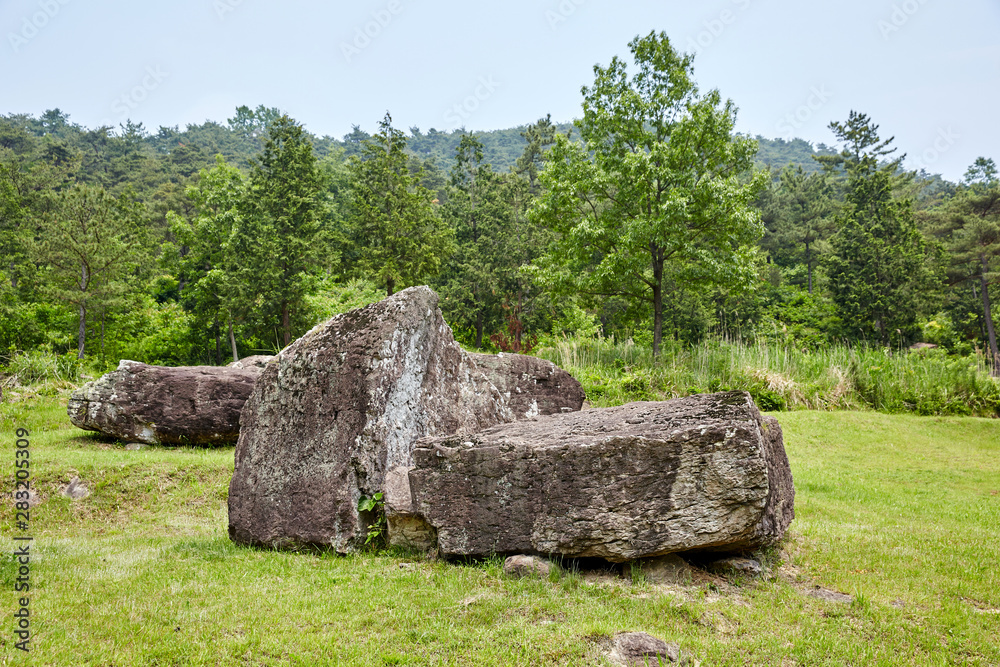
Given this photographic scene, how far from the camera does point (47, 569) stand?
4770mm

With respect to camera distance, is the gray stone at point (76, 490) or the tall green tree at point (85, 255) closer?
the gray stone at point (76, 490)

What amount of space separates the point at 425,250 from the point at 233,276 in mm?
8722

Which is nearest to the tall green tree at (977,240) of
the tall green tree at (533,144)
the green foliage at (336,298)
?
the tall green tree at (533,144)

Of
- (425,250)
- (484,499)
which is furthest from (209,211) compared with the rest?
(484,499)

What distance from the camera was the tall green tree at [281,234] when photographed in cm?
2380

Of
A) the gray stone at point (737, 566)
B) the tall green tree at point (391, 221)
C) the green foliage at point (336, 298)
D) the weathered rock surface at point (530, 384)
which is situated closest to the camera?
the gray stone at point (737, 566)

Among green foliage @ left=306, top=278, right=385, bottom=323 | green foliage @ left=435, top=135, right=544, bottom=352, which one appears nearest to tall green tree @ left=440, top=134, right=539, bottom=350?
green foliage @ left=435, top=135, right=544, bottom=352

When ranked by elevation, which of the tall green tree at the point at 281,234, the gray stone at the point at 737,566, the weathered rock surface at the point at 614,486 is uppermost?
the tall green tree at the point at 281,234

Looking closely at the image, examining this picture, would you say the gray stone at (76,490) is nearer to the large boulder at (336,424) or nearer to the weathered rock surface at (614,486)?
the large boulder at (336,424)

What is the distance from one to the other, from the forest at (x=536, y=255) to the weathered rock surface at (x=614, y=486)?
11460 mm

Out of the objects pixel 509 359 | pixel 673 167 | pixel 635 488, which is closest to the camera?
pixel 635 488

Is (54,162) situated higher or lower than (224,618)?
higher

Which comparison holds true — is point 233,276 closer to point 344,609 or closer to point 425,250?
point 425,250

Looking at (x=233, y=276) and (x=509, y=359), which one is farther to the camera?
(x=233, y=276)
